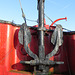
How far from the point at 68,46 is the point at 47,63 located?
5.59ft

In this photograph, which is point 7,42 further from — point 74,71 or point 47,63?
point 74,71

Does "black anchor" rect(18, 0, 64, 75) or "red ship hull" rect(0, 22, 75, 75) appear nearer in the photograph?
"black anchor" rect(18, 0, 64, 75)

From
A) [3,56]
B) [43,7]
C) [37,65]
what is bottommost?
[37,65]

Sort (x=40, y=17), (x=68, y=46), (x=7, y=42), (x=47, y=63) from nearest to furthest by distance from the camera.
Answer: (x=47, y=63)
(x=7, y=42)
(x=40, y=17)
(x=68, y=46)

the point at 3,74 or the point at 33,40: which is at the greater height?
the point at 33,40

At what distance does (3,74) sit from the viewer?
406cm

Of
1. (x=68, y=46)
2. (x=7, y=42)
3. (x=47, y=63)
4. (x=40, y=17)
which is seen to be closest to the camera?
(x=47, y=63)

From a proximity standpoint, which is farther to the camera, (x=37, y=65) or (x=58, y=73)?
(x=58, y=73)

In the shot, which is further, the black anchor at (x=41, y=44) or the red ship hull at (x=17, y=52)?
the red ship hull at (x=17, y=52)

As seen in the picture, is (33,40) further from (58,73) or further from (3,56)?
(58,73)

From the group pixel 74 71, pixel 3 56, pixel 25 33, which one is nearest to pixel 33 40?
pixel 25 33

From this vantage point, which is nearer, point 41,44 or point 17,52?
point 41,44

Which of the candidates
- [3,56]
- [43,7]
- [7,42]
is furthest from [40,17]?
[3,56]

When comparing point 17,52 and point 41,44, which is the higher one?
point 41,44
